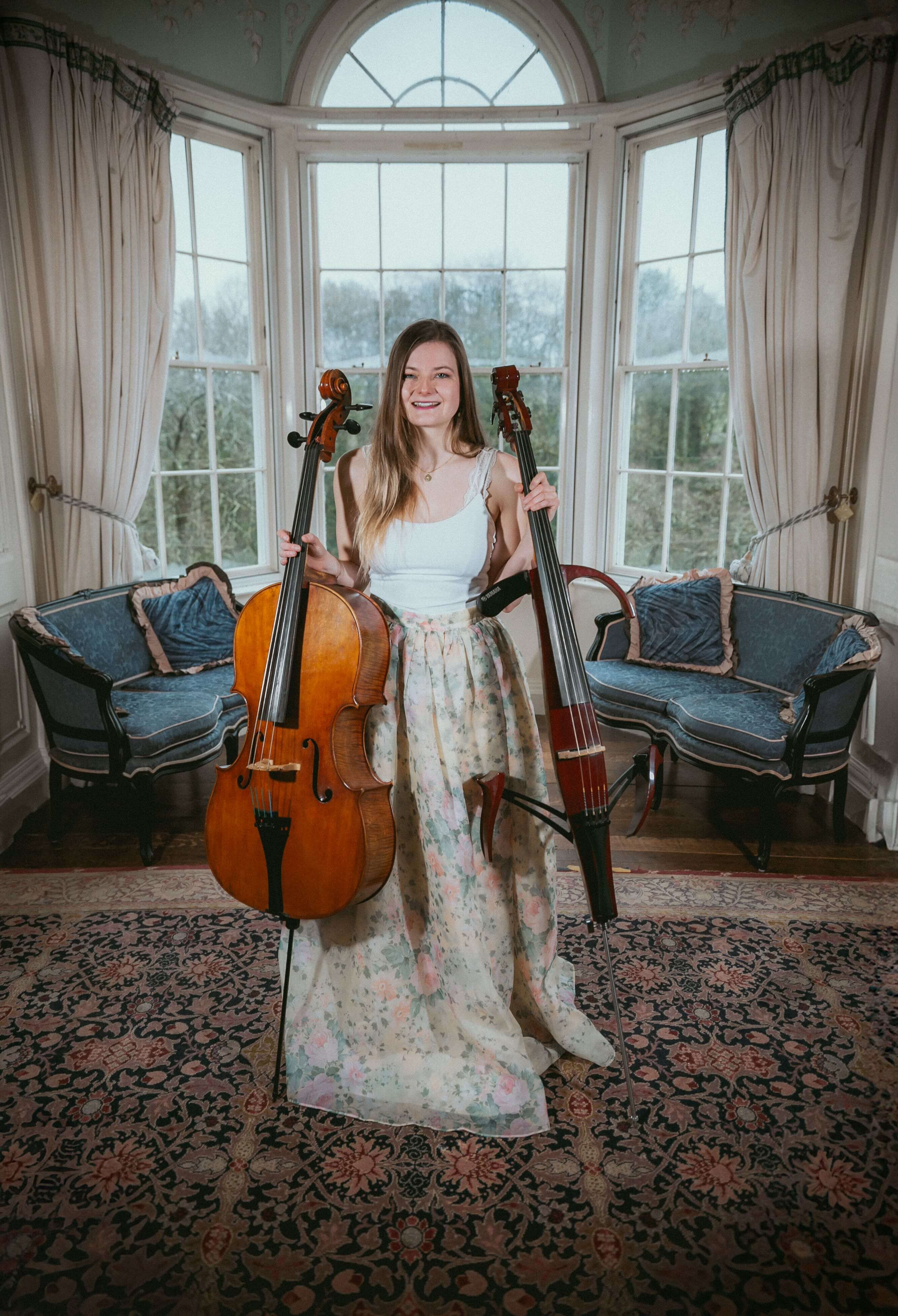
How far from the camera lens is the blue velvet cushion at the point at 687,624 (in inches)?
145

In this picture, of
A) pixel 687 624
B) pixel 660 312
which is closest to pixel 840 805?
pixel 687 624

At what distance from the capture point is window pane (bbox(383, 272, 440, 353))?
4309mm

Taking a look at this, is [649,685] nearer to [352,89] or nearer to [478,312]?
[478,312]

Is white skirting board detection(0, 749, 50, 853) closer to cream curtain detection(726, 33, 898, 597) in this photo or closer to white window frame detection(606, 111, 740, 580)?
white window frame detection(606, 111, 740, 580)

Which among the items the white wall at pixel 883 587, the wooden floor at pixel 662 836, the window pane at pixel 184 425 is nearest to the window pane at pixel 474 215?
the window pane at pixel 184 425

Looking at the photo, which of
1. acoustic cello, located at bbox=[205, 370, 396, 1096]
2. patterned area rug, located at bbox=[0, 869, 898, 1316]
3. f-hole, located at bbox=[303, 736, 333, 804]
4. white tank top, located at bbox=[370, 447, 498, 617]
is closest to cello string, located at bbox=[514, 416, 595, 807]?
white tank top, located at bbox=[370, 447, 498, 617]

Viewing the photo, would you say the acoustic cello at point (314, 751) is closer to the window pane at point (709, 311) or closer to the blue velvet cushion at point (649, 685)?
the blue velvet cushion at point (649, 685)

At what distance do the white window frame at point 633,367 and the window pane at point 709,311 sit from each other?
0.9 inches

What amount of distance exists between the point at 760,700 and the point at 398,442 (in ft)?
6.99

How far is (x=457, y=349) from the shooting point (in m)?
1.68

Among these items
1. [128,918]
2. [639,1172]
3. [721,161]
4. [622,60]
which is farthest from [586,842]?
[622,60]

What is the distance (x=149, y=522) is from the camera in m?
4.08

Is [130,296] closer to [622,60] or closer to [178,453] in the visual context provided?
[178,453]

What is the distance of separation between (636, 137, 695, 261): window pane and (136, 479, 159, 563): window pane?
2.65 m
